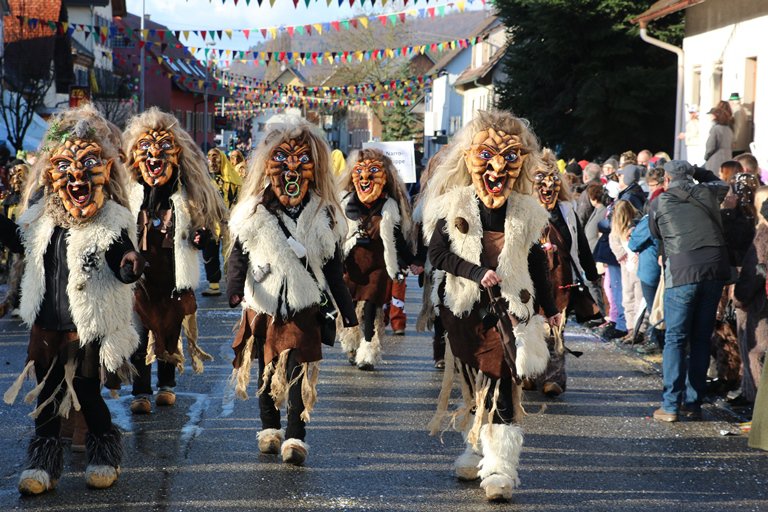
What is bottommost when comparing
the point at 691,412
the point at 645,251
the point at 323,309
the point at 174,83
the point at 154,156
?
the point at 691,412

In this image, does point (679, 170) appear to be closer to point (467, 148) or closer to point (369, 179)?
point (467, 148)

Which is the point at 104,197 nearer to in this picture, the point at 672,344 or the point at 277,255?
the point at 277,255

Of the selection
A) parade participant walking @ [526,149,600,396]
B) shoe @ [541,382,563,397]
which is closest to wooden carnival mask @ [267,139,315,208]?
parade participant walking @ [526,149,600,396]

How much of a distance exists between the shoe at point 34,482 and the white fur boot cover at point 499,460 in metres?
2.40

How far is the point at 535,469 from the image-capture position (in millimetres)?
7250

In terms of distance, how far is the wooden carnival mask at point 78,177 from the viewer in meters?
6.59

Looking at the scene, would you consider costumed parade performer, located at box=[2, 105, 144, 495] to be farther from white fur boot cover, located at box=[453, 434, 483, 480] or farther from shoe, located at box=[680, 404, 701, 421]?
shoe, located at box=[680, 404, 701, 421]

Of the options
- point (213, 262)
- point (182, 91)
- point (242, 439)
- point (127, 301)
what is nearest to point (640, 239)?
point (213, 262)

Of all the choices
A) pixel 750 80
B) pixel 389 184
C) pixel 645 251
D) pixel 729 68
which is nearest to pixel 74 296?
pixel 389 184

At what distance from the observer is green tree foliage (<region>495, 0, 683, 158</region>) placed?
2761 centimetres

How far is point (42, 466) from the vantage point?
6359 millimetres

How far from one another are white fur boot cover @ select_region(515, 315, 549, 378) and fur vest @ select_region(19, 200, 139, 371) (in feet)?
7.48

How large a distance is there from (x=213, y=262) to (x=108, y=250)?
8.52 feet

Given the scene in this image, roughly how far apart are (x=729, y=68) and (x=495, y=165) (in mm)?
16807
